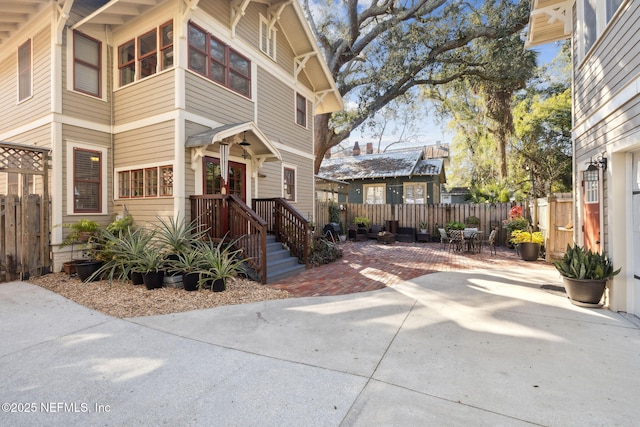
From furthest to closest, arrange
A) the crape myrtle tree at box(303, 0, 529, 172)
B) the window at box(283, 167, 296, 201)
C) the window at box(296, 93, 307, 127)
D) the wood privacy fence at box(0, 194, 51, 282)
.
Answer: the crape myrtle tree at box(303, 0, 529, 172) → the window at box(296, 93, 307, 127) → the window at box(283, 167, 296, 201) → the wood privacy fence at box(0, 194, 51, 282)

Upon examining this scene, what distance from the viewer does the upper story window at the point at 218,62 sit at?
23.7 ft

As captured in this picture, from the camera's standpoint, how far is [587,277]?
15.3 feet

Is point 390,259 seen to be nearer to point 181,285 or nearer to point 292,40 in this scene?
point 181,285

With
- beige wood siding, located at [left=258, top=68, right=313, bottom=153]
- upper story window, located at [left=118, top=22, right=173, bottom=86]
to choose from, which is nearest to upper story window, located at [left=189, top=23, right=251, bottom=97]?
upper story window, located at [left=118, top=22, right=173, bottom=86]

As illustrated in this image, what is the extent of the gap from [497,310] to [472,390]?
238cm

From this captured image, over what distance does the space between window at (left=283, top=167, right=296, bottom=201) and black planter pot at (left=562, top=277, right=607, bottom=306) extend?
7.76 meters

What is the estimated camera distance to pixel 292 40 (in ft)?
34.4

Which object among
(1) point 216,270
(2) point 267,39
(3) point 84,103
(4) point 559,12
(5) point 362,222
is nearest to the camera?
(1) point 216,270

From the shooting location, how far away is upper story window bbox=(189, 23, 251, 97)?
7.23m

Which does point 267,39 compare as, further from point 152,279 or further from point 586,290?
point 586,290

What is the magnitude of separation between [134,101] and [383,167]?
14430 mm

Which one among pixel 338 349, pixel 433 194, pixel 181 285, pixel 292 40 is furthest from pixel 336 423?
pixel 433 194

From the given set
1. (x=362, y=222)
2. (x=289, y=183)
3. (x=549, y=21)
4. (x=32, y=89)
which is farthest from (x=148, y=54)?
(x=362, y=222)

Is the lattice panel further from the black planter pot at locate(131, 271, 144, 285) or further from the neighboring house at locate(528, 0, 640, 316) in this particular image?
the neighboring house at locate(528, 0, 640, 316)
